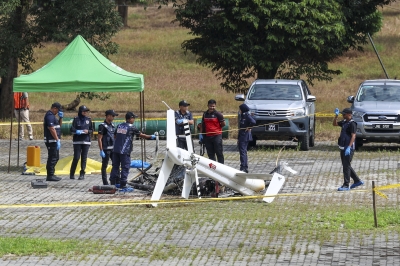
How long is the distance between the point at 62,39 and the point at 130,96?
16166 millimetres

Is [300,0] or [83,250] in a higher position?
[300,0]

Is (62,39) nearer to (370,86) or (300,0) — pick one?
(300,0)

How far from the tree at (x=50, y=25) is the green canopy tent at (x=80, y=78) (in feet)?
34.7

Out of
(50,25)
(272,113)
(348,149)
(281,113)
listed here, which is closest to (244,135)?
(348,149)

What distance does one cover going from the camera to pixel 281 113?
2466 cm

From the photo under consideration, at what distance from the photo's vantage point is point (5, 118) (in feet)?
117

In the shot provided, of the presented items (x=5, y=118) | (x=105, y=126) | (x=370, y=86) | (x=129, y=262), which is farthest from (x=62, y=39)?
(x=129, y=262)

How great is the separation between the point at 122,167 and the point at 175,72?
40.0 m

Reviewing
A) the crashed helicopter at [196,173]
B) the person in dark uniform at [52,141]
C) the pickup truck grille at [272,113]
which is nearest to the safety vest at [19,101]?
the pickup truck grille at [272,113]

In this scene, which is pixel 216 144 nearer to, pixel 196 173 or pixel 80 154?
pixel 80 154

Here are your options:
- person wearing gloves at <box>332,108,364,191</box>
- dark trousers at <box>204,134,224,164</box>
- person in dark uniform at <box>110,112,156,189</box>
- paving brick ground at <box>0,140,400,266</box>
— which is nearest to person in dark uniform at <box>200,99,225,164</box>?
dark trousers at <box>204,134,224,164</box>

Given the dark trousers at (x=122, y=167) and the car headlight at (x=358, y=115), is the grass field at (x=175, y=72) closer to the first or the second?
the car headlight at (x=358, y=115)

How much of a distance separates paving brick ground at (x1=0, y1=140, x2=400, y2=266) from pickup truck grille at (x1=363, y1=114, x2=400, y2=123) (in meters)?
2.89

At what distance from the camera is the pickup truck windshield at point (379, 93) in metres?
25.6
